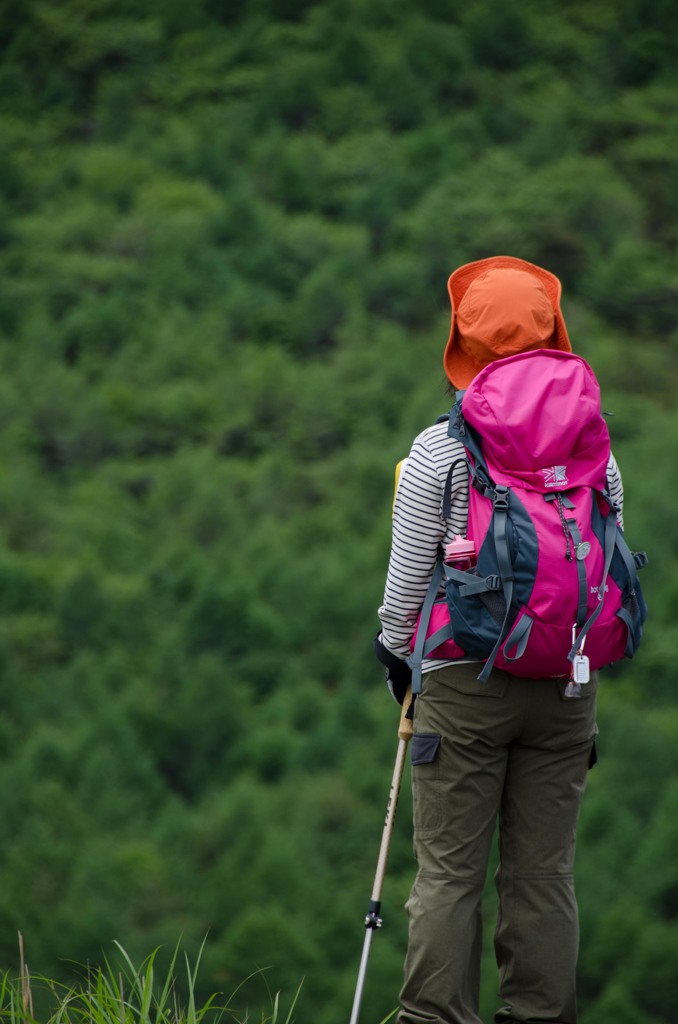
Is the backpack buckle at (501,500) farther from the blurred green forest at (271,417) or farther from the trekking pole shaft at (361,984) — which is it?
the blurred green forest at (271,417)

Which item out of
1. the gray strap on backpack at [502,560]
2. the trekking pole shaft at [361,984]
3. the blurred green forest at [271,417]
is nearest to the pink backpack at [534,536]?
the gray strap on backpack at [502,560]

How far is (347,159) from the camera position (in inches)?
1030

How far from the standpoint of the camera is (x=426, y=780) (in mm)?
1666

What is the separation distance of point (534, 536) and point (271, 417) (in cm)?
2051

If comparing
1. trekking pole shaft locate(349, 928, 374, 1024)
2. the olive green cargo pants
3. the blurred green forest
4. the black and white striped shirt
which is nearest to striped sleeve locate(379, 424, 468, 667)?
the black and white striped shirt

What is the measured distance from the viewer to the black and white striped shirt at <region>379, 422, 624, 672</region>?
164cm

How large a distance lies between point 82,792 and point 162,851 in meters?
1.65

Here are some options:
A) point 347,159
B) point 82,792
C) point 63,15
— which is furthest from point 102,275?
point 82,792

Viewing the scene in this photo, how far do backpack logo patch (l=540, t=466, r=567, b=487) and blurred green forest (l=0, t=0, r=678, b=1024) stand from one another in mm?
11748

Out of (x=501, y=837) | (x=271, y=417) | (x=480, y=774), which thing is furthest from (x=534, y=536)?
(x=271, y=417)

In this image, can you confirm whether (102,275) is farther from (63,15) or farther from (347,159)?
(63,15)

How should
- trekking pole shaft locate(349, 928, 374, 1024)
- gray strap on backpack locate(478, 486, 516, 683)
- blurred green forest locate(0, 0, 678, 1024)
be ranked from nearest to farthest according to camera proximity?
gray strap on backpack locate(478, 486, 516, 683)
trekking pole shaft locate(349, 928, 374, 1024)
blurred green forest locate(0, 0, 678, 1024)

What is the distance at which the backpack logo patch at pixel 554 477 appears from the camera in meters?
1.63

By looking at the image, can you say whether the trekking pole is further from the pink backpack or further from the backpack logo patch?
the backpack logo patch
